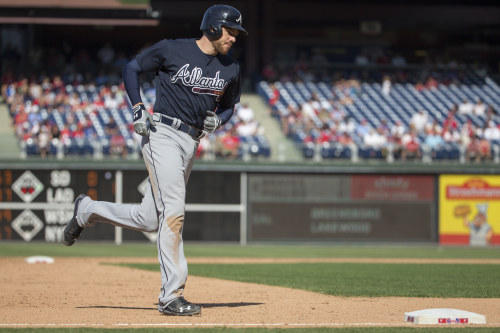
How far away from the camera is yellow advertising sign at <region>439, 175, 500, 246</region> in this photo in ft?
71.7

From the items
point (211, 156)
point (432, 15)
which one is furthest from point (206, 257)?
point (432, 15)

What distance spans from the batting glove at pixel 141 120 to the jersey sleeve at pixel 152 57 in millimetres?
328

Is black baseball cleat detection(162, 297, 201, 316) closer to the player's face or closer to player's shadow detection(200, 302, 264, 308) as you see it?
player's shadow detection(200, 302, 264, 308)

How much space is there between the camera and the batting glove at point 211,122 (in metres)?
6.66

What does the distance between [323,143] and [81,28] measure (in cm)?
1186

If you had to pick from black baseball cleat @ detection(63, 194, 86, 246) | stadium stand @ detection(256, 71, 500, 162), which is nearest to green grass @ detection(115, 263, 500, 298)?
black baseball cleat @ detection(63, 194, 86, 246)

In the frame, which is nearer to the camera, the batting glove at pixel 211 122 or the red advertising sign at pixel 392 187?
the batting glove at pixel 211 122

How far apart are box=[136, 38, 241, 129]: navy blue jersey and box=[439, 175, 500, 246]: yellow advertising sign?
1616cm

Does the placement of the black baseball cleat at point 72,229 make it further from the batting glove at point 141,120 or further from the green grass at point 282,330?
the green grass at point 282,330

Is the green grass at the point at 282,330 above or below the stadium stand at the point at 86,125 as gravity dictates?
below

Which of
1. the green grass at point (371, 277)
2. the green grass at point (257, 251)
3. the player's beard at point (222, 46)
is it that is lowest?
the green grass at point (257, 251)

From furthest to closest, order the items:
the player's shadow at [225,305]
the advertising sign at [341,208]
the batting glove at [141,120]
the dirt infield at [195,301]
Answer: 1. the advertising sign at [341,208]
2. the player's shadow at [225,305]
3. the batting glove at [141,120]
4. the dirt infield at [195,301]

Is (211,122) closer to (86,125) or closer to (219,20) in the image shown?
(219,20)

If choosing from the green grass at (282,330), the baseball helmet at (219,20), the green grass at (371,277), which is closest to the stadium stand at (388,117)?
the green grass at (371,277)
